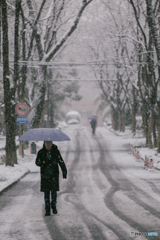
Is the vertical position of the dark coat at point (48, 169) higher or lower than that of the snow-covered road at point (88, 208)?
higher

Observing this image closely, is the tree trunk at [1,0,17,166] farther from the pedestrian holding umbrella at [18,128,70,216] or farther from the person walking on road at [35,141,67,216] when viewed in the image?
the person walking on road at [35,141,67,216]

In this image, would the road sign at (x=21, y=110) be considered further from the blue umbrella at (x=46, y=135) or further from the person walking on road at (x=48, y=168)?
the person walking on road at (x=48, y=168)

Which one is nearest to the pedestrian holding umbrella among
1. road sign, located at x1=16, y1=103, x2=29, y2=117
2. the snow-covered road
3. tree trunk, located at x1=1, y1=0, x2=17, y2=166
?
the snow-covered road

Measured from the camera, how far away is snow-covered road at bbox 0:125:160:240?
7292 millimetres

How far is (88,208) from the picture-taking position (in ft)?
31.2

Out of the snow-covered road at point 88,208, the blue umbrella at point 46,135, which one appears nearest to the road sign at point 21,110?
the snow-covered road at point 88,208

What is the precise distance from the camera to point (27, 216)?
8.70 meters

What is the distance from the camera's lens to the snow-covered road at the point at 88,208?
7.29 meters

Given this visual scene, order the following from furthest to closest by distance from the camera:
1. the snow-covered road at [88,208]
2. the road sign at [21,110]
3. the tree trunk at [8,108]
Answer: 1. the road sign at [21,110]
2. the tree trunk at [8,108]
3. the snow-covered road at [88,208]

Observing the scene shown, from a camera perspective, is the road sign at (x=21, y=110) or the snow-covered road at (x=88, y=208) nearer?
the snow-covered road at (x=88, y=208)

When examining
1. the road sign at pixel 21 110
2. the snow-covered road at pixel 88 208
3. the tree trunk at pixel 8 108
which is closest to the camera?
the snow-covered road at pixel 88 208

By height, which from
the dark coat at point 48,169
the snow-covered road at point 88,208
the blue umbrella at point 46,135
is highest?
the blue umbrella at point 46,135

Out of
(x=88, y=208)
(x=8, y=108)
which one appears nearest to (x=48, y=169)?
(x=88, y=208)

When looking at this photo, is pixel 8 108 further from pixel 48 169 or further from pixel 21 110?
pixel 48 169
